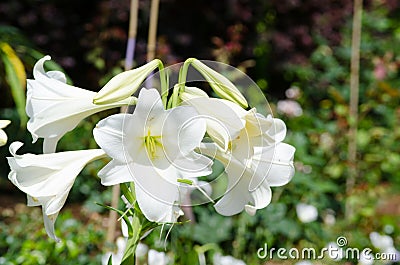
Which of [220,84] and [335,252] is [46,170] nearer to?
[220,84]

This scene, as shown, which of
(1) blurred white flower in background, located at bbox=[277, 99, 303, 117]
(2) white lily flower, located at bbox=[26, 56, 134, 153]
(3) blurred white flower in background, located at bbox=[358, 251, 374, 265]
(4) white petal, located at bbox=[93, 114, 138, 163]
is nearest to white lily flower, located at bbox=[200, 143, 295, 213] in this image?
(4) white petal, located at bbox=[93, 114, 138, 163]

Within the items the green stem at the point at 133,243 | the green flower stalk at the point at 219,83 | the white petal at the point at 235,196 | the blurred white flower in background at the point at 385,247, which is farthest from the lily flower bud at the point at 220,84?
the blurred white flower in background at the point at 385,247

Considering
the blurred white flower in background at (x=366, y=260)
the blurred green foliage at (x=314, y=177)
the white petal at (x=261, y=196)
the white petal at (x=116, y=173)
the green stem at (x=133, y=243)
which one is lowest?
the blurred green foliage at (x=314, y=177)

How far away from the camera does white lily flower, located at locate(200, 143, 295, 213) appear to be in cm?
104

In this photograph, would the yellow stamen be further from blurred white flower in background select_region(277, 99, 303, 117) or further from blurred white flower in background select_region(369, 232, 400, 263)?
blurred white flower in background select_region(277, 99, 303, 117)

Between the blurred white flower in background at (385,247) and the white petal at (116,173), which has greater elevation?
the white petal at (116,173)

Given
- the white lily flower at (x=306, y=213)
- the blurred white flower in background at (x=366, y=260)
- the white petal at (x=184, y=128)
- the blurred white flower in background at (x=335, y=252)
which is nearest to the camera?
the white petal at (x=184, y=128)

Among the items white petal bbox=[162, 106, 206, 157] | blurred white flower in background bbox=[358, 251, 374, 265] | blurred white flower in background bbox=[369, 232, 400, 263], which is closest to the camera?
white petal bbox=[162, 106, 206, 157]

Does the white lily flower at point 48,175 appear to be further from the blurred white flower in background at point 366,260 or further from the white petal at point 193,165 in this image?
the blurred white flower in background at point 366,260

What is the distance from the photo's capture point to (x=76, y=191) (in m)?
3.80

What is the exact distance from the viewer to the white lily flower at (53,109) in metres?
1.11

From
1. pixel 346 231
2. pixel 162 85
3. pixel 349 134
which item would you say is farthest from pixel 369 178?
pixel 162 85

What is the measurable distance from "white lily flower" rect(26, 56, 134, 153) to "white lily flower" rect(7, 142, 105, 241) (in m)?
0.04

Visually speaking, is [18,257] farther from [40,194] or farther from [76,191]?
[76,191]
